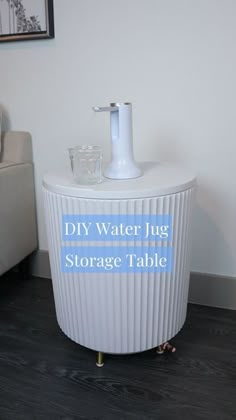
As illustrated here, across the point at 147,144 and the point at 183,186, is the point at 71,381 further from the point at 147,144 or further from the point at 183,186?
the point at 147,144

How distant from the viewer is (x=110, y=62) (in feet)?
4.01

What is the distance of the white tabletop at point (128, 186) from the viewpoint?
31.1 inches

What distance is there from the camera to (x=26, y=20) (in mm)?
1272

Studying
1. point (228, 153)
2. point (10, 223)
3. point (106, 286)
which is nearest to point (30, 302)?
point (10, 223)

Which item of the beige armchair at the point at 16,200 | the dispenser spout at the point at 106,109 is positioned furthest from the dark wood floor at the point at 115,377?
the dispenser spout at the point at 106,109

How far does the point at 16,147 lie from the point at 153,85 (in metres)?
0.60

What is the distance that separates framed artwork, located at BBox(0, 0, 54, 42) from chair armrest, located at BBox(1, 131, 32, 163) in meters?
0.36

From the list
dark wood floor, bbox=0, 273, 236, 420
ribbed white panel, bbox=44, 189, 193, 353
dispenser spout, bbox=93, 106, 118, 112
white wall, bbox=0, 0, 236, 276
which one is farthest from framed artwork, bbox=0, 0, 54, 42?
dark wood floor, bbox=0, 273, 236, 420

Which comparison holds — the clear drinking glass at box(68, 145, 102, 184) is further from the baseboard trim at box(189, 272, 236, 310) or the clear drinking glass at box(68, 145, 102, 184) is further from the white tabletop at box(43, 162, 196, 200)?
the baseboard trim at box(189, 272, 236, 310)

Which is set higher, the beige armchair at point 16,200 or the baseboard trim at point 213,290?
the beige armchair at point 16,200

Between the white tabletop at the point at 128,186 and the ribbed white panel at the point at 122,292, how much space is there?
0.01 m

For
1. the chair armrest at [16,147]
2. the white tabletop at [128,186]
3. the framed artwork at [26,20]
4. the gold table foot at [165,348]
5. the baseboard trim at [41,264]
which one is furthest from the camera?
the baseboard trim at [41,264]

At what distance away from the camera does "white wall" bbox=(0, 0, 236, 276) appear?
3.66 feet

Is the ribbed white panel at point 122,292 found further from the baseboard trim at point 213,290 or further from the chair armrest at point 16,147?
the chair armrest at point 16,147
